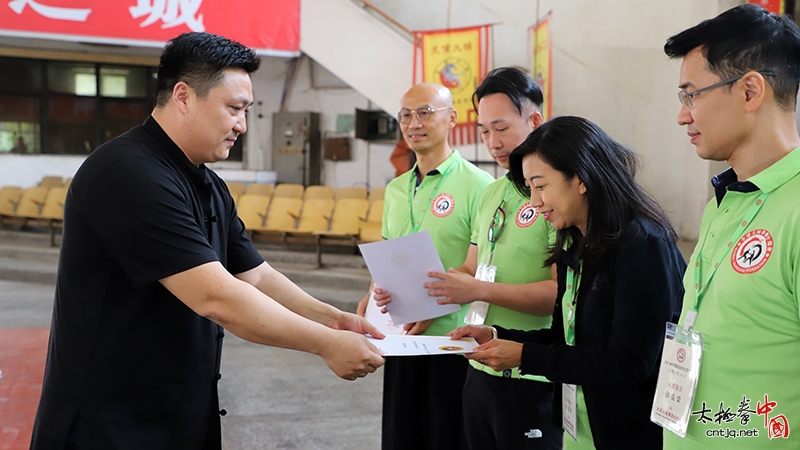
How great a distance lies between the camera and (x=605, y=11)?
7590 millimetres

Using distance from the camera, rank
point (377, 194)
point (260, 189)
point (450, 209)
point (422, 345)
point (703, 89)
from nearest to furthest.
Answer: point (703, 89) → point (422, 345) → point (450, 209) → point (377, 194) → point (260, 189)

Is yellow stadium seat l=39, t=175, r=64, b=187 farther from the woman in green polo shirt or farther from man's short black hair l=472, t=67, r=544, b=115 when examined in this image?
the woman in green polo shirt

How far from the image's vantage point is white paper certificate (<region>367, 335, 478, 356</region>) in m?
1.67

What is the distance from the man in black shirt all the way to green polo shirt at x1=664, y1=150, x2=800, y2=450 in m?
0.89

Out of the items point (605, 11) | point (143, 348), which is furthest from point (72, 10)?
point (143, 348)

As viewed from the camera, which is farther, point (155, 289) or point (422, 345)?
point (422, 345)

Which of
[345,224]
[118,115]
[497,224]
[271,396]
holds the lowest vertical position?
[271,396]

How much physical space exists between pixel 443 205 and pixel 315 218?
617 centimetres

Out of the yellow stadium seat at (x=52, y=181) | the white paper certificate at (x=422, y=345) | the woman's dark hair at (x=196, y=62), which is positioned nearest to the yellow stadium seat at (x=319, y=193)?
the yellow stadium seat at (x=52, y=181)

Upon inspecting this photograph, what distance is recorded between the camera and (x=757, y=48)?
46.8 inches

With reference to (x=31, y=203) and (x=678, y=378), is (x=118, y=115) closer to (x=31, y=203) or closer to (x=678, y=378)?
(x=31, y=203)

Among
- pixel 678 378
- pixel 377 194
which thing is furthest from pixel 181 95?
pixel 377 194

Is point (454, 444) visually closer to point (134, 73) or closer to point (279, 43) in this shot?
Result: point (279, 43)

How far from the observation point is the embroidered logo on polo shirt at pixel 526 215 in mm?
1999
